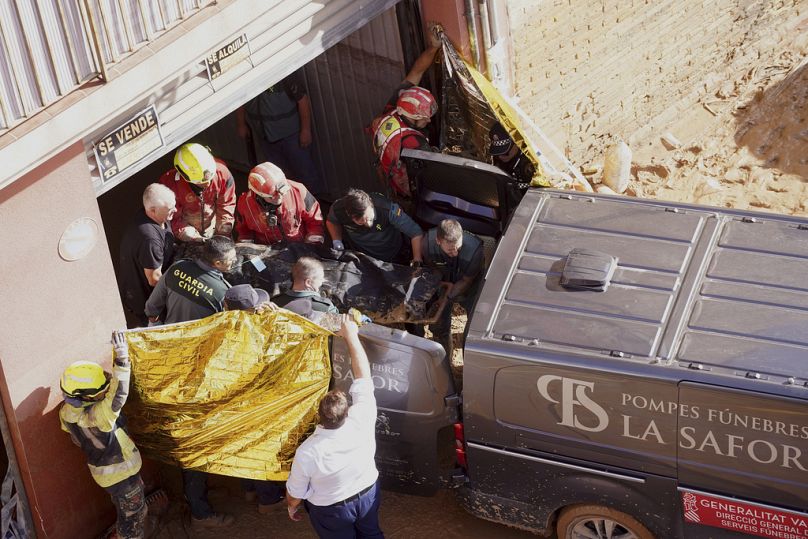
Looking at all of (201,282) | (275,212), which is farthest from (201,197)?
(201,282)

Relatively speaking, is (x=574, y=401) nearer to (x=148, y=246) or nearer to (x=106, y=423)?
(x=106, y=423)

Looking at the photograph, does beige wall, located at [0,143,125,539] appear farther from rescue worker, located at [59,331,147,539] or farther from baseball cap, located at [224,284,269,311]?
baseball cap, located at [224,284,269,311]

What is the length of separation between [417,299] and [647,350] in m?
2.20

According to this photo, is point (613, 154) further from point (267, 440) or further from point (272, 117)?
point (267, 440)

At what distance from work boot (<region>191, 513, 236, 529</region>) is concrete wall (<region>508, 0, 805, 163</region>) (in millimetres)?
5410

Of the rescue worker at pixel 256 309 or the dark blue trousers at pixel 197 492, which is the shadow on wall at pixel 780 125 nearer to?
the rescue worker at pixel 256 309

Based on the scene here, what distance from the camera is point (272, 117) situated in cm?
1038

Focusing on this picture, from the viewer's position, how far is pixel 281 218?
8477mm

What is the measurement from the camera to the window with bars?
21.4 ft

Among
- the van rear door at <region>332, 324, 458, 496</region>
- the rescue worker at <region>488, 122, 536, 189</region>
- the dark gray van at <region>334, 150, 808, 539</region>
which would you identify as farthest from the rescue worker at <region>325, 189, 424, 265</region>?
the van rear door at <region>332, 324, 458, 496</region>

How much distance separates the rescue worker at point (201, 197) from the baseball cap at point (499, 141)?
2269 mm

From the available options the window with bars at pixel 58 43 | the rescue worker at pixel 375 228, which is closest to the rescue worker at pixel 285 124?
the rescue worker at pixel 375 228

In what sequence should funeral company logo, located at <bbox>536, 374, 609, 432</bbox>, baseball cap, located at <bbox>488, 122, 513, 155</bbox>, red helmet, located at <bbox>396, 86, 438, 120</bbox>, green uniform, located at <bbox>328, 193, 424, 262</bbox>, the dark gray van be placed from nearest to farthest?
the dark gray van
funeral company logo, located at <bbox>536, 374, 609, 432</bbox>
green uniform, located at <bbox>328, 193, 424, 262</bbox>
baseball cap, located at <bbox>488, 122, 513, 155</bbox>
red helmet, located at <bbox>396, 86, 438, 120</bbox>

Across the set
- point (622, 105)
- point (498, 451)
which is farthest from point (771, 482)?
point (622, 105)
